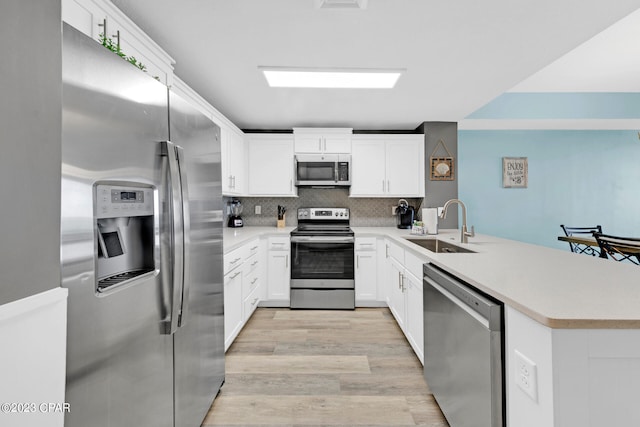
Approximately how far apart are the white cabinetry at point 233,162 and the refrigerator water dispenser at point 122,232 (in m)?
2.04

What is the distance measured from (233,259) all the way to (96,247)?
166cm

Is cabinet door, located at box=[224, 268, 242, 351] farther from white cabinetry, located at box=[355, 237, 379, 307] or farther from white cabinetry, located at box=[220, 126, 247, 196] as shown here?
white cabinetry, located at box=[355, 237, 379, 307]

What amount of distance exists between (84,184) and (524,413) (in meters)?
1.53

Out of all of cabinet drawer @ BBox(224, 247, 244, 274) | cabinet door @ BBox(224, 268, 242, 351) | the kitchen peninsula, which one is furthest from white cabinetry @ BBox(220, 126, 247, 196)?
the kitchen peninsula

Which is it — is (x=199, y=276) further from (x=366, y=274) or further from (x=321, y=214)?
(x=321, y=214)

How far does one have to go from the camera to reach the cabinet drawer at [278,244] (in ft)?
12.1

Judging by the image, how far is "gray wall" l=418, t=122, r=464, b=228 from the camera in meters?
3.97

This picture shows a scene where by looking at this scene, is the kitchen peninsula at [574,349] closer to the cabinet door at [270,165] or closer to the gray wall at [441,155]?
the gray wall at [441,155]

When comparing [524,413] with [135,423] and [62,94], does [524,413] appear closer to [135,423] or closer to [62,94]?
[135,423]

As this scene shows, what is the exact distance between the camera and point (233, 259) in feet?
8.30

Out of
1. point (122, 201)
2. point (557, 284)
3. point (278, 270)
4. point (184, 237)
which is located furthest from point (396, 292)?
point (122, 201)

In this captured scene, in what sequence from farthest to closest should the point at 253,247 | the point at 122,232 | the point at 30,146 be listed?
the point at 253,247 → the point at 122,232 → the point at 30,146

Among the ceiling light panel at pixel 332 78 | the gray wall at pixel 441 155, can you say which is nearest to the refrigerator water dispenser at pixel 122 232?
the ceiling light panel at pixel 332 78

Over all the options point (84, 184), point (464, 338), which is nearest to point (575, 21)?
point (464, 338)
